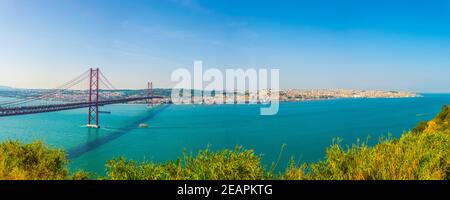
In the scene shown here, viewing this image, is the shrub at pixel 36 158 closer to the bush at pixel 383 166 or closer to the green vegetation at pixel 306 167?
the green vegetation at pixel 306 167

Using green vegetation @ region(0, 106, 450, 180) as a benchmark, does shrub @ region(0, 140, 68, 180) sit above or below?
below

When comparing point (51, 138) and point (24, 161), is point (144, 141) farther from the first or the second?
point (24, 161)

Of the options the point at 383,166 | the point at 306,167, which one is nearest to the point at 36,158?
the point at 306,167

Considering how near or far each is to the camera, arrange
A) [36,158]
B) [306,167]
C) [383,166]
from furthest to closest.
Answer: [36,158]
[306,167]
[383,166]

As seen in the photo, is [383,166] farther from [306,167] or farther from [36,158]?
[36,158]

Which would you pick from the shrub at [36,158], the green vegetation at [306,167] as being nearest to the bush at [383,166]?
the green vegetation at [306,167]

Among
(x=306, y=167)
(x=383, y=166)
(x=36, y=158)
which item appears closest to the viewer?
(x=383, y=166)

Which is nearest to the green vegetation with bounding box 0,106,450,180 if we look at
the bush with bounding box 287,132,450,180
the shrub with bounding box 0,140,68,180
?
the bush with bounding box 287,132,450,180

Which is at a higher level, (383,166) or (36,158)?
(383,166)

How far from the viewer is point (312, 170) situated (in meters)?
4.46

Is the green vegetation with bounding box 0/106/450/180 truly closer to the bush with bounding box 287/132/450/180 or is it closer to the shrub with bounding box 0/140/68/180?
the bush with bounding box 287/132/450/180

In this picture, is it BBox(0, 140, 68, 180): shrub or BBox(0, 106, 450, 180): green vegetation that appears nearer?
BBox(0, 106, 450, 180): green vegetation
